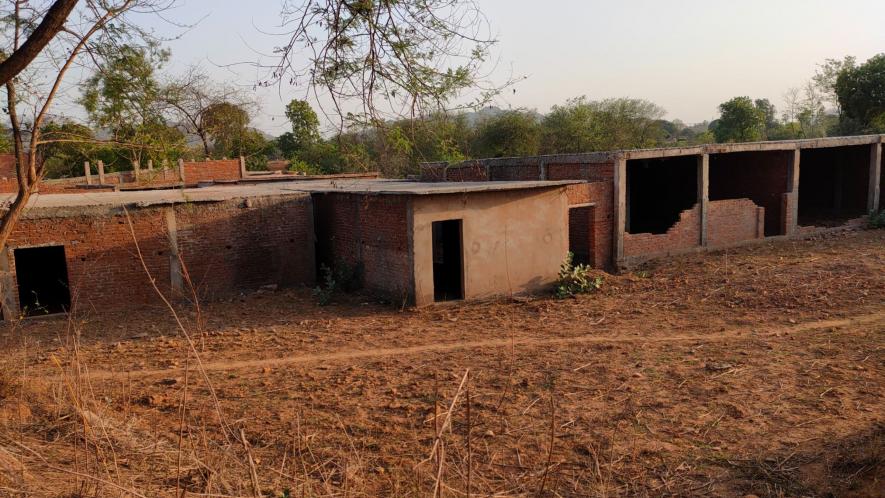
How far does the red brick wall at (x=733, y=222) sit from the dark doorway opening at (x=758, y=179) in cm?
112

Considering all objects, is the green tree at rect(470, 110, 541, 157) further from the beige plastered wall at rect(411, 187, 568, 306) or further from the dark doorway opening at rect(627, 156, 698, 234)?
the beige plastered wall at rect(411, 187, 568, 306)

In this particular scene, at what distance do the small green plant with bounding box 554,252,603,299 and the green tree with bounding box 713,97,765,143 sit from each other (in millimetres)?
26350

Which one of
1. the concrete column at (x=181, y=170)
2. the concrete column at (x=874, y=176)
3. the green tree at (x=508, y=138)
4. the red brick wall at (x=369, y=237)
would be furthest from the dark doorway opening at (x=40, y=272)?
the concrete column at (x=874, y=176)

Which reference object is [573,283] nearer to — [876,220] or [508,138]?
[876,220]

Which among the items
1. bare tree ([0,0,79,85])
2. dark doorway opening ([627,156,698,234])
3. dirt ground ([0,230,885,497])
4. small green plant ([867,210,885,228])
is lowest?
dirt ground ([0,230,885,497])

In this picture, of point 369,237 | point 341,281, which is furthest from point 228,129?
point 369,237

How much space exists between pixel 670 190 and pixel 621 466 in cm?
1851

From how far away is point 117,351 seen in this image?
1097cm

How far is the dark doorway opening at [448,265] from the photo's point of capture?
15219mm

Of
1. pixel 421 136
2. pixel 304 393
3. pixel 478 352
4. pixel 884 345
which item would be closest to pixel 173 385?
pixel 304 393

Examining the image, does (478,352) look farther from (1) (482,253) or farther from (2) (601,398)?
(1) (482,253)

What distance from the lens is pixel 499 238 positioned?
1398cm

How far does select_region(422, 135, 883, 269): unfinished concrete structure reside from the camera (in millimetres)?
16372

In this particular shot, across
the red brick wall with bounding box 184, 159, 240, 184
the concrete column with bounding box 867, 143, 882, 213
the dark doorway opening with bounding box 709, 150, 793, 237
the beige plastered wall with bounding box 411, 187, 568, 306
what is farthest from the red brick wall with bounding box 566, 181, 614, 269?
the red brick wall with bounding box 184, 159, 240, 184
